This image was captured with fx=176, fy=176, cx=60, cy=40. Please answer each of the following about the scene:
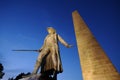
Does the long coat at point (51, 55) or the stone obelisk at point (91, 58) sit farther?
the stone obelisk at point (91, 58)

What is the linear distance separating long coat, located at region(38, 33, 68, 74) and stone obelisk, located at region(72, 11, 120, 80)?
407 inches

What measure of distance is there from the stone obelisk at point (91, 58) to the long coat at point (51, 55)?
33.9 ft

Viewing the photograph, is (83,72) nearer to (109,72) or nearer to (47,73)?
(109,72)

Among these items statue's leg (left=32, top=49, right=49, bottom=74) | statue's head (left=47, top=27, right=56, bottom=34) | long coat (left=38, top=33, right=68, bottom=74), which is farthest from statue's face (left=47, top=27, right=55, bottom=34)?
statue's leg (left=32, top=49, right=49, bottom=74)

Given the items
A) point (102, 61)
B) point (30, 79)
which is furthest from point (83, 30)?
point (30, 79)

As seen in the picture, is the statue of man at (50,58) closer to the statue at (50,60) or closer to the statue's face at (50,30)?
the statue at (50,60)

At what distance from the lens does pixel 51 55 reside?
17.7ft

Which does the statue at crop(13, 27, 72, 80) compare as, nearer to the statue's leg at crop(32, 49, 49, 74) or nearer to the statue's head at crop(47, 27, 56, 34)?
the statue's leg at crop(32, 49, 49, 74)

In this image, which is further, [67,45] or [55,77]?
[67,45]

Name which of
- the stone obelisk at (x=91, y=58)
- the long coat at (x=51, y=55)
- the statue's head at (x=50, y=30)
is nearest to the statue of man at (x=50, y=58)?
the long coat at (x=51, y=55)

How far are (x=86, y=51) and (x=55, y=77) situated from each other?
41.4ft

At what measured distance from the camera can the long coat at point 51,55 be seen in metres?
5.16

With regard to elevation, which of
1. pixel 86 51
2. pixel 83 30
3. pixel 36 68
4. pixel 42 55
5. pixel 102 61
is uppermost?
pixel 83 30

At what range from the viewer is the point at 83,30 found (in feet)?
→ 62.5
